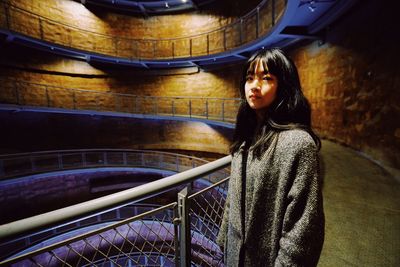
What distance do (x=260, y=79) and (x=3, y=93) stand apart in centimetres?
957

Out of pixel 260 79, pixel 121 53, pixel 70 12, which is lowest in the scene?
pixel 260 79

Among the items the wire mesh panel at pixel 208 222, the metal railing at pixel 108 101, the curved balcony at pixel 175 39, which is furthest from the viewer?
the metal railing at pixel 108 101

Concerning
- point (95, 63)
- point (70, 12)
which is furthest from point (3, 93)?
point (70, 12)

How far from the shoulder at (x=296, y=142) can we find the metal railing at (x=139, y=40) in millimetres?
6071

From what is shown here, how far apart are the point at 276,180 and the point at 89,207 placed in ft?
2.64

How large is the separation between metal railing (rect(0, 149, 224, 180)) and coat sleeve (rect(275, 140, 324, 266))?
6.56m

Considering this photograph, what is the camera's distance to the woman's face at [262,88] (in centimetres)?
89

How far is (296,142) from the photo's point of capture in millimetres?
787

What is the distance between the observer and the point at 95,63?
29.9 feet

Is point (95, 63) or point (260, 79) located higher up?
point (95, 63)

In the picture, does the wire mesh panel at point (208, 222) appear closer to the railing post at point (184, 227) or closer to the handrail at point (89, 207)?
the railing post at point (184, 227)

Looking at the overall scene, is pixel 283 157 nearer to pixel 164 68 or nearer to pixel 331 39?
pixel 331 39

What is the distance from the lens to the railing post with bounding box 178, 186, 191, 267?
1185 mm

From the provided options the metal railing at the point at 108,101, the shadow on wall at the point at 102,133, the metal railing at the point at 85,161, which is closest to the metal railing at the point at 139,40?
the metal railing at the point at 108,101
